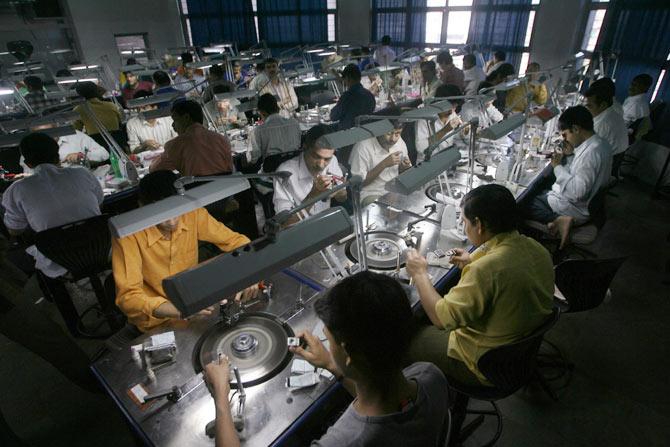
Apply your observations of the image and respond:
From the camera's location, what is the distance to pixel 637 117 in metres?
5.76

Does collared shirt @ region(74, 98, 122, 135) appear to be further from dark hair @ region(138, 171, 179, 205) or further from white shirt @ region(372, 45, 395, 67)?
white shirt @ region(372, 45, 395, 67)

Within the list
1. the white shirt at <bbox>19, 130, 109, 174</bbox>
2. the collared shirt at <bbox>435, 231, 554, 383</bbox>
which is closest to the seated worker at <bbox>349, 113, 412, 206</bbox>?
the collared shirt at <bbox>435, 231, 554, 383</bbox>

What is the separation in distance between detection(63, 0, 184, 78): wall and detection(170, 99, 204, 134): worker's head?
34.2ft

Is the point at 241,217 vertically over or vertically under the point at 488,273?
under

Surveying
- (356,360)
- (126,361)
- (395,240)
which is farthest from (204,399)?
(395,240)

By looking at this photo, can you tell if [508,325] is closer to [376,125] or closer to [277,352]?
[277,352]

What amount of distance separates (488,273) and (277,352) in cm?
116

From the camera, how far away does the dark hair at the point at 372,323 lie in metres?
1.27

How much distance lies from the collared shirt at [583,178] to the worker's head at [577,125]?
7 cm

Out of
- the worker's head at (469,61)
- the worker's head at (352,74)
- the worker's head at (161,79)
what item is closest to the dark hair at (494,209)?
the worker's head at (352,74)

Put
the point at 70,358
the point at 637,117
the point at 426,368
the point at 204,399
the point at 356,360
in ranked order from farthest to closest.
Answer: the point at 637,117
the point at 70,358
the point at 204,399
the point at 426,368
the point at 356,360

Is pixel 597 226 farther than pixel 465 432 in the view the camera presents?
Yes

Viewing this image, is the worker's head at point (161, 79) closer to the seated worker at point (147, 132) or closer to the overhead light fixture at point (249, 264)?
the seated worker at point (147, 132)

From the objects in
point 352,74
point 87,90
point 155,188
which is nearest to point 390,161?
point 352,74
